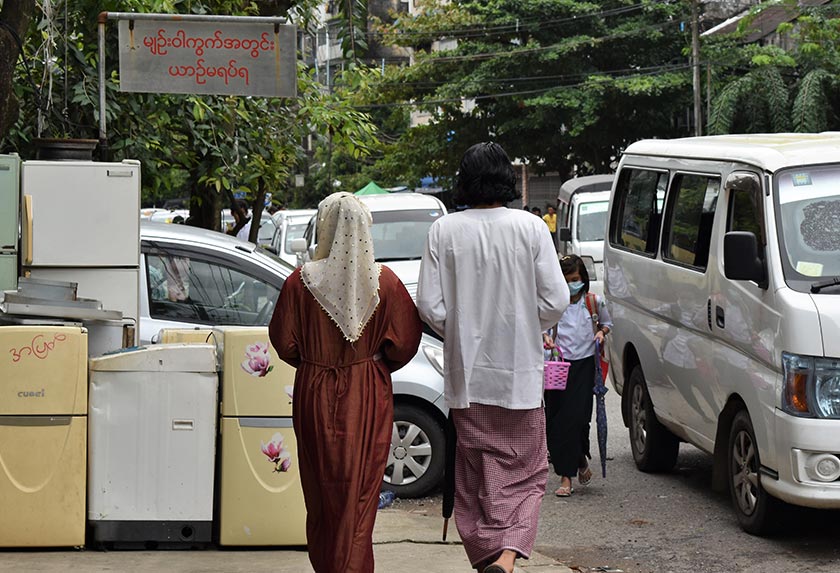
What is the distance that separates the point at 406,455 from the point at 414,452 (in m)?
0.06

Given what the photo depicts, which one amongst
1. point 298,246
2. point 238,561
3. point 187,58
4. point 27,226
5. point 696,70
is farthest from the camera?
point 696,70

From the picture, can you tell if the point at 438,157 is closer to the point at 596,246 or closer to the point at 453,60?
the point at 453,60

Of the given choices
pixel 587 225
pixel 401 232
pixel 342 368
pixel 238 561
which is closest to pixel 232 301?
pixel 238 561

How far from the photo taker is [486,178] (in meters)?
5.32

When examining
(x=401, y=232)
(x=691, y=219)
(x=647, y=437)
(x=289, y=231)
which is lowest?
(x=647, y=437)

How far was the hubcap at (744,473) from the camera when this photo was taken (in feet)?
23.7

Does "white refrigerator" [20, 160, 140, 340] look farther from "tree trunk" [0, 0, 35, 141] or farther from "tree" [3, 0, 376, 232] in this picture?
"tree" [3, 0, 376, 232]

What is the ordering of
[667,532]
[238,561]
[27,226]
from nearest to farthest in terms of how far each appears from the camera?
[238,561]
[27,226]
[667,532]

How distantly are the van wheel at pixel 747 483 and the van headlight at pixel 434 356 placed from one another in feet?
6.34

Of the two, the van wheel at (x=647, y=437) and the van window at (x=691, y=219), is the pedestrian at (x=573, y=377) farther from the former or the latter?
the van wheel at (x=647, y=437)

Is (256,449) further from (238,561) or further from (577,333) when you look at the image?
(577,333)

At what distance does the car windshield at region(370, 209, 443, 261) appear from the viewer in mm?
14461

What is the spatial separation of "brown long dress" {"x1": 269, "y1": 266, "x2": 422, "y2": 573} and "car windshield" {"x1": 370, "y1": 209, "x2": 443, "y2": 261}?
29.5 feet

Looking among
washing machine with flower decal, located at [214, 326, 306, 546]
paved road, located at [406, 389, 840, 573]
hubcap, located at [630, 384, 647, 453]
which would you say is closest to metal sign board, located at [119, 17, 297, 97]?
washing machine with flower decal, located at [214, 326, 306, 546]
